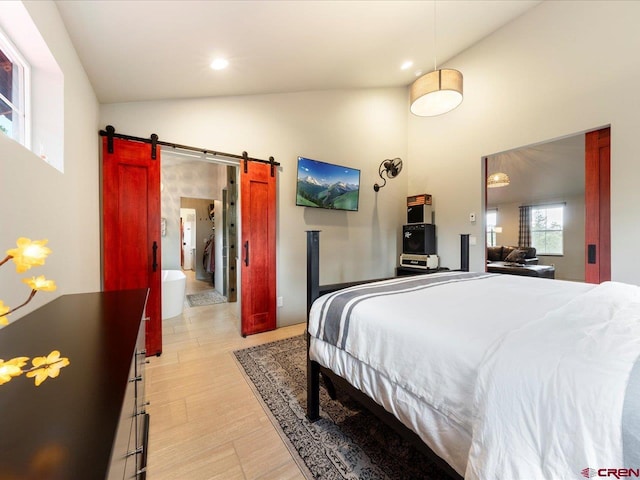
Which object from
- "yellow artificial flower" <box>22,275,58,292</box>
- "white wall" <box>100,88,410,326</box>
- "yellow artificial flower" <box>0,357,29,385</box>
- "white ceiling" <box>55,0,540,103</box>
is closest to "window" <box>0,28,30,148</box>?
"white ceiling" <box>55,0,540,103</box>

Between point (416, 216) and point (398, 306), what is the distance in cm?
307

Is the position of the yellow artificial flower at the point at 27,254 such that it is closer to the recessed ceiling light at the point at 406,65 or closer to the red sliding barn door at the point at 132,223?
the red sliding barn door at the point at 132,223

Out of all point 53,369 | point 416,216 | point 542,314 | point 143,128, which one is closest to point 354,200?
point 416,216

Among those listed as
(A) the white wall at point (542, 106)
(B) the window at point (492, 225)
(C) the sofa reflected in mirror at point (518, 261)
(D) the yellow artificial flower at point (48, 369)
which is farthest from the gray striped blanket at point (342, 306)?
(B) the window at point (492, 225)

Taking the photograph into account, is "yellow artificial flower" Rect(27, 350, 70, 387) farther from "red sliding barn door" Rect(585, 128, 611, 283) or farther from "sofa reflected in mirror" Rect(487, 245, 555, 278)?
"sofa reflected in mirror" Rect(487, 245, 555, 278)

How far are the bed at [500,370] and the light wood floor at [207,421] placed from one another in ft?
1.85

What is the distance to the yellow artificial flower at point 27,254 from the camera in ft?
1.31

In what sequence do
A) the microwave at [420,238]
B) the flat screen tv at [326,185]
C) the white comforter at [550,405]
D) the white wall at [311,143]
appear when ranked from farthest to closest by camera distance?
the microwave at [420,238] < the flat screen tv at [326,185] < the white wall at [311,143] < the white comforter at [550,405]

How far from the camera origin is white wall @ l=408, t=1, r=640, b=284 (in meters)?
2.36

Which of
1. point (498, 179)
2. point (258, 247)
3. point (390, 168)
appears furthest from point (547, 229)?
point (258, 247)

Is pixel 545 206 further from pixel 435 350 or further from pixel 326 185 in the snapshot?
pixel 435 350

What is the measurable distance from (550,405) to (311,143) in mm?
3469

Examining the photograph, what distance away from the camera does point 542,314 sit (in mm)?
1136

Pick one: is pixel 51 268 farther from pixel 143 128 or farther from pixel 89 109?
pixel 143 128
